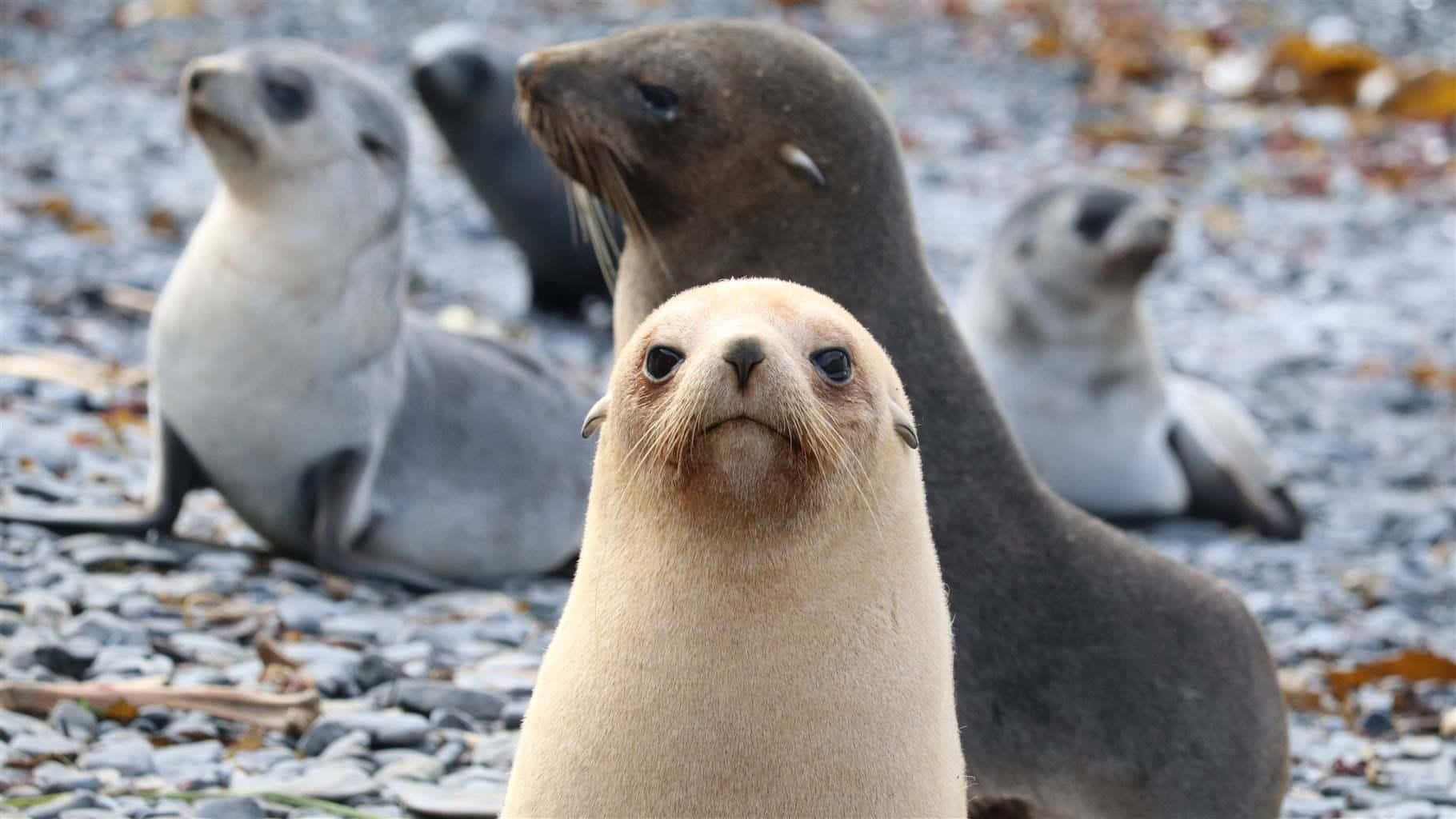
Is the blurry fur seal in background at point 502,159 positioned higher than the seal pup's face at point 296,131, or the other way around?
the seal pup's face at point 296,131

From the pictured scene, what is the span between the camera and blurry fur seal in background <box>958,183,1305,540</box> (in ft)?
25.9

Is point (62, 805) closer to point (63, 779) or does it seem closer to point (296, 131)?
point (63, 779)

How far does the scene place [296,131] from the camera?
18.9 feet

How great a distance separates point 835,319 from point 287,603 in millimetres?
2821

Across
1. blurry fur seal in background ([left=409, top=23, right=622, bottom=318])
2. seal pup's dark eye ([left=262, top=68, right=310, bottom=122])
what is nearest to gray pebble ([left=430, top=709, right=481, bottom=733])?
seal pup's dark eye ([left=262, top=68, right=310, bottom=122])

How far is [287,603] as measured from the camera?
5113 millimetres

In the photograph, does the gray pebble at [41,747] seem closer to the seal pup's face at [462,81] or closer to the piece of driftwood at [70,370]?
the piece of driftwood at [70,370]

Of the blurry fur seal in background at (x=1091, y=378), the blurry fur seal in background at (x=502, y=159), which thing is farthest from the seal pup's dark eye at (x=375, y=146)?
the blurry fur seal in background at (x=502, y=159)

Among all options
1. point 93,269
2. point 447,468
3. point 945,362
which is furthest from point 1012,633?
point 93,269

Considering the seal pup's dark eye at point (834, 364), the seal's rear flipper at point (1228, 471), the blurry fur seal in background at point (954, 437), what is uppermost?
the seal pup's dark eye at point (834, 364)

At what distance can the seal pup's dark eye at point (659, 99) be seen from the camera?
162 inches

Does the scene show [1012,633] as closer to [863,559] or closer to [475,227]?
[863,559]

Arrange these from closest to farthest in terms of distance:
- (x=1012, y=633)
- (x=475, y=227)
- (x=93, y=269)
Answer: (x=1012, y=633) < (x=93, y=269) < (x=475, y=227)

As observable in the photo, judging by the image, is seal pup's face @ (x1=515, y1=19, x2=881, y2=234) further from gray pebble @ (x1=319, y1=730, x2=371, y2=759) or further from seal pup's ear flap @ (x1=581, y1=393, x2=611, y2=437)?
seal pup's ear flap @ (x1=581, y1=393, x2=611, y2=437)
